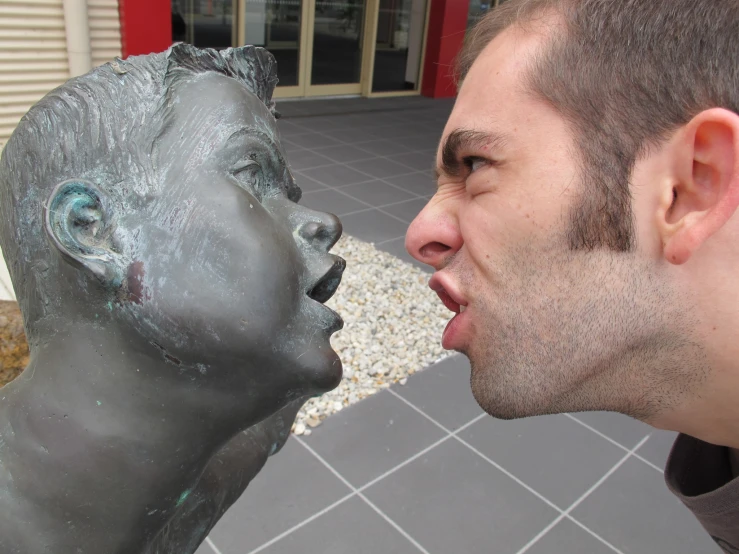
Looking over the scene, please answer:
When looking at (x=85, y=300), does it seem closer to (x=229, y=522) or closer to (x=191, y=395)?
(x=191, y=395)

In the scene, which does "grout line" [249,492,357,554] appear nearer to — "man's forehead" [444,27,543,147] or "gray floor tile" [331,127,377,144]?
"man's forehead" [444,27,543,147]

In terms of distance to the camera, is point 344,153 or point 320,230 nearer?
point 320,230

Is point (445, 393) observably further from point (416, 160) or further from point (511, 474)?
point (416, 160)

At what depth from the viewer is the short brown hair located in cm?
114

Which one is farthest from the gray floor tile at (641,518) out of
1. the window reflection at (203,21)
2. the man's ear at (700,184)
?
the window reflection at (203,21)

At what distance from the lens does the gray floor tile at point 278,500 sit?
8.47 ft

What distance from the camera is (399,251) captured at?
17.6 ft

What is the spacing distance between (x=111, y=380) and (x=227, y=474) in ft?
1.46

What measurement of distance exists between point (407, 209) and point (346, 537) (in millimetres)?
4096

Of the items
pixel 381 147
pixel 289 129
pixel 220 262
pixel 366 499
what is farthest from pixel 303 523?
pixel 289 129

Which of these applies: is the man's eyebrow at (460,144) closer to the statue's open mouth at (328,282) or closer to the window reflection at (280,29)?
the statue's open mouth at (328,282)

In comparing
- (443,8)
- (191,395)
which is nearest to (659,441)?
(191,395)

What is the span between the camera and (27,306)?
3.94 feet

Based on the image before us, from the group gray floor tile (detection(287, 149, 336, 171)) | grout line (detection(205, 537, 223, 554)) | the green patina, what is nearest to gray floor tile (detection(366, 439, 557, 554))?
grout line (detection(205, 537, 223, 554))
